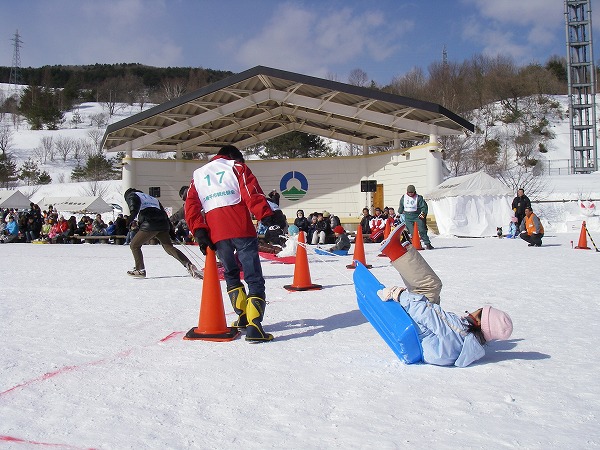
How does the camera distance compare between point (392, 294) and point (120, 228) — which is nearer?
point (392, 294)

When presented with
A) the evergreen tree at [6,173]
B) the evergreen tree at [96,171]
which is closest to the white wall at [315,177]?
the evergreen tree at [96,171]

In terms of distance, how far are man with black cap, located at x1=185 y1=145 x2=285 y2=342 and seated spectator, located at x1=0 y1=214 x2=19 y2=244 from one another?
1778 cm

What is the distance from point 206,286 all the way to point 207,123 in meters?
20.4

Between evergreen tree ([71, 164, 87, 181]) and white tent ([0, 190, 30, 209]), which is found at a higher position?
evergreen tree ([71, 164, 87, 181])

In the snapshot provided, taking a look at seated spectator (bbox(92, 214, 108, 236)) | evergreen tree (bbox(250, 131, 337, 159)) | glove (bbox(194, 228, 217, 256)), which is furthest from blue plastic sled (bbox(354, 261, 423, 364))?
evergreen tree (bbox(250, 131, 337, 159))

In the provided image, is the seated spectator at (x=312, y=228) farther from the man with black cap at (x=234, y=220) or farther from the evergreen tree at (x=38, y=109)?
the evergreen tree at (x=38, y=109)

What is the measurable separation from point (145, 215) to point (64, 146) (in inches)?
2931

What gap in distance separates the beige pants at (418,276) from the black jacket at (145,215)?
16.1 feet

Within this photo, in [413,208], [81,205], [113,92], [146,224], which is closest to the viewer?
[146,224]

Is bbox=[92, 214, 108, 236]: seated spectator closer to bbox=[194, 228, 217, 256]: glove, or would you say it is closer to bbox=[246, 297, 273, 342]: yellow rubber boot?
bbox=[194, 228, 217, 256]: glove

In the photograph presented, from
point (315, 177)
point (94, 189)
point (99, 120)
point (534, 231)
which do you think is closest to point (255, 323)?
point (534, 231)

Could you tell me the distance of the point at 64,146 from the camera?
7494cm

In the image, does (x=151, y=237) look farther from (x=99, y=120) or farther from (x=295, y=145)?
(x=99, y=120)

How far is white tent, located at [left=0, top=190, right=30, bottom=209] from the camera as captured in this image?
35219 millimetres
